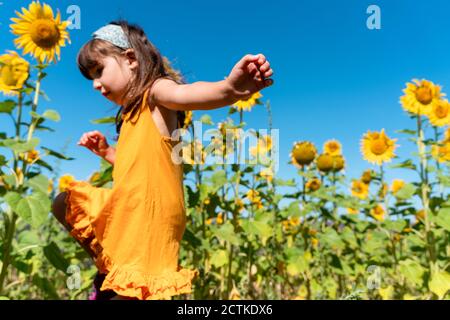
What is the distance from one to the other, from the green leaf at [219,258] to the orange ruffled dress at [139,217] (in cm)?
91

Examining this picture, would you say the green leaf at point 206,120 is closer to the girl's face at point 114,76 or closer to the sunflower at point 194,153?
the sunflower at point 194,153

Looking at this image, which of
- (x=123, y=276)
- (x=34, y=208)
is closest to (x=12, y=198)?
(x=34, y=208)

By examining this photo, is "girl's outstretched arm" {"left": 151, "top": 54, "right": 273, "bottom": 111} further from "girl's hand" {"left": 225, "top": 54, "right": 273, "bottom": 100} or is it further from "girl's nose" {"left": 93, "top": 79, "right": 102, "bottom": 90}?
"girl's nose" {"left": 93, "top": 79, "right": 102, "bottom": 90}

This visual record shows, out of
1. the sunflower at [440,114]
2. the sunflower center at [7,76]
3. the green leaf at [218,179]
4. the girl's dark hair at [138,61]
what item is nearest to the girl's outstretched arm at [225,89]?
the girl's dark hair at [138,61]

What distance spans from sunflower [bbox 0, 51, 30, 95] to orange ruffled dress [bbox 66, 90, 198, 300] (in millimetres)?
775

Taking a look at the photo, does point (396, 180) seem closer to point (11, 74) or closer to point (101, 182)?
point (101, 182)

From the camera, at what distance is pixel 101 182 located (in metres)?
1.93

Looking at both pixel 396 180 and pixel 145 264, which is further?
pixel 396 180

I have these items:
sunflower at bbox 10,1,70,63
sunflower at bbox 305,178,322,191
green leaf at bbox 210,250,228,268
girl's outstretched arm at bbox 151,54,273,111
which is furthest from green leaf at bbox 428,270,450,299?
sunflower at bbox 10,1,70,63

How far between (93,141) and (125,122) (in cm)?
34

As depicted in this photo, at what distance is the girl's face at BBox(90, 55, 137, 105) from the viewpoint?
60.4 inches

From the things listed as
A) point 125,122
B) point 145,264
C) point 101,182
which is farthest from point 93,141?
point 145,264

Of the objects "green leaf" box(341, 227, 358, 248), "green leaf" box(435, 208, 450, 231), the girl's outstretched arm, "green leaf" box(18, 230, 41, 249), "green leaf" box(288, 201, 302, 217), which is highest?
the girl's outstretched arm

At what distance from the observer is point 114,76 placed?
1.54 meters
